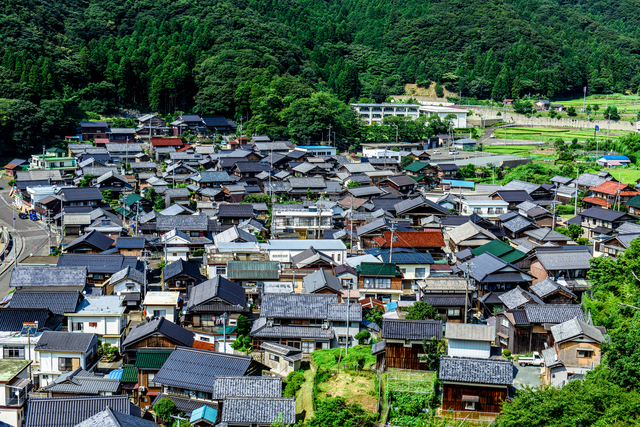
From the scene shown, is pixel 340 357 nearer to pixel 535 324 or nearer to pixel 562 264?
pixel 535 324

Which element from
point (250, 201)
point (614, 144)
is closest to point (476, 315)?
point (250, 201)

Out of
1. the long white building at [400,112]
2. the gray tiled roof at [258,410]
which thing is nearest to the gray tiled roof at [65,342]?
the gray tiled roof at [258,410]

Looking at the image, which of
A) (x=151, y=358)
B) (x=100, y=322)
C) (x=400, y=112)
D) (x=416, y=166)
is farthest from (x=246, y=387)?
(x=400, y=112)

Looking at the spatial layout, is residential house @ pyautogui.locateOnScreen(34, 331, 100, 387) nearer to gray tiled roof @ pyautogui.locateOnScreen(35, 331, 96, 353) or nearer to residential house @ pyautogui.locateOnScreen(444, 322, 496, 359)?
gray tiled roof @ pyautogui.locateOnScreen(35, 331, 96, 353)

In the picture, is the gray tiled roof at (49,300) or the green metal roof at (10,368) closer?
the green metal roof at (10,368)

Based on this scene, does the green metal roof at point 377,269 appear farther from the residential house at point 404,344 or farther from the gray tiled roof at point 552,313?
the residential house at point 404,344

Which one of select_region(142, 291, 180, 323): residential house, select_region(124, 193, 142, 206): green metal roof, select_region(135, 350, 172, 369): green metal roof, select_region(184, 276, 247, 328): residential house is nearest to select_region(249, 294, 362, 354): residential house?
select_region(184, 276, 247, 328): residential house
